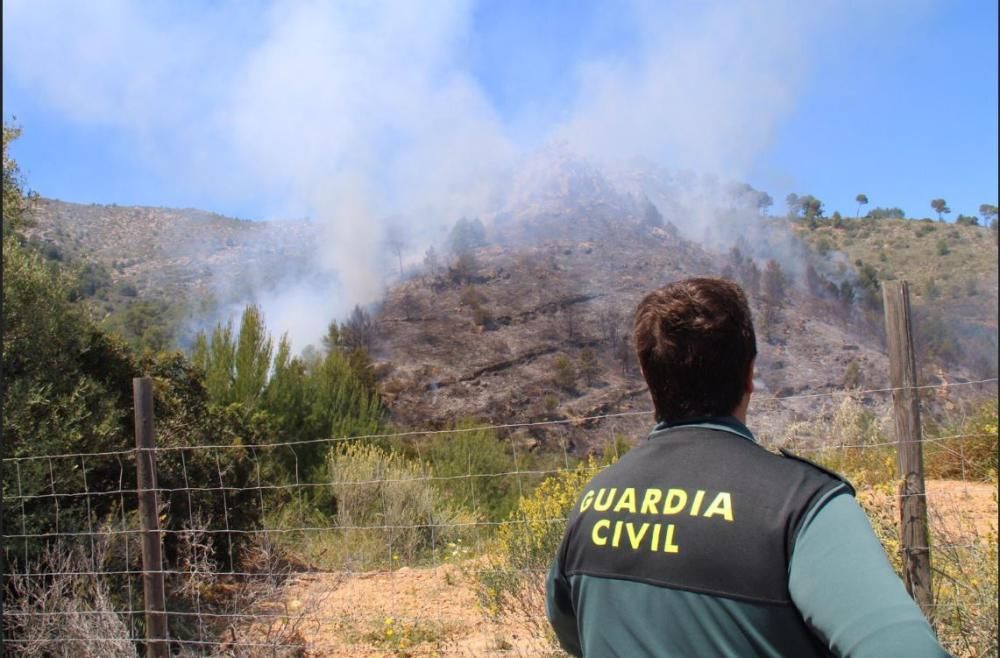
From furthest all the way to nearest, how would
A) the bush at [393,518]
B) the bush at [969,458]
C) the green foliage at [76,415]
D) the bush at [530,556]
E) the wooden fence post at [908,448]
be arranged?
the bush at [969,458]
the bush at [393,518]
the green foliage at [76,415]
the bush at [530,556]
the wooden fence post at [908,448]

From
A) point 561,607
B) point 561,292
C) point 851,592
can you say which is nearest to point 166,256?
point 561,292

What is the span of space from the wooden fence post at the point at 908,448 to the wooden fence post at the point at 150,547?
11.9ft

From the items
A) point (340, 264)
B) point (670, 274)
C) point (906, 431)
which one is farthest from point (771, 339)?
point (906, 431)

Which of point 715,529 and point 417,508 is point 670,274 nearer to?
point 417,508

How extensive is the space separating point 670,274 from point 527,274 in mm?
8582

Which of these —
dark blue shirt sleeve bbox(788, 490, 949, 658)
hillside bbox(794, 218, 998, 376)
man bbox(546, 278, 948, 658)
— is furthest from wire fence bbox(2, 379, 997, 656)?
hillside bbox(794, 218, 998, 376)

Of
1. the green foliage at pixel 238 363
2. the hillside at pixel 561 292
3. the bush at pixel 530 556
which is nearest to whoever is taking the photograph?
the bush at pixel 530 556

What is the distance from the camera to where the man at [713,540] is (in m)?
1.15

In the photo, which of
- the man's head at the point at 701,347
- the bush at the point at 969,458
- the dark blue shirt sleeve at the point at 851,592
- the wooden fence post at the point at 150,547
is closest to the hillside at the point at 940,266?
the bush at the point at 969,458

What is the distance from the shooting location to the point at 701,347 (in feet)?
4.79

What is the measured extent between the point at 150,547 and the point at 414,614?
2.00 m

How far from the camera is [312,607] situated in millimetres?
4625

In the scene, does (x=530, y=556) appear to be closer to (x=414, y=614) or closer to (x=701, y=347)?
(x=414, y=614)

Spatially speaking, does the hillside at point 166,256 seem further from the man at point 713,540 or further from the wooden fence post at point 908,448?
the man at point 713,540
